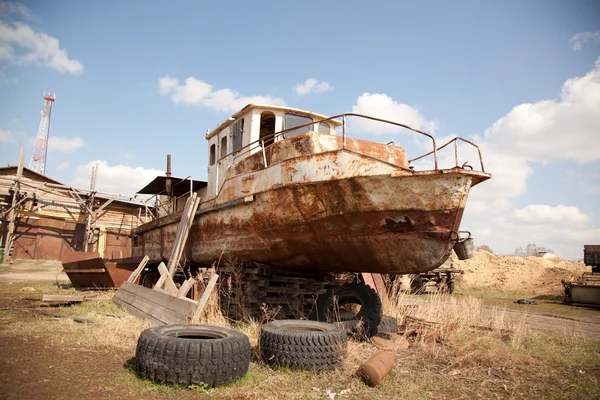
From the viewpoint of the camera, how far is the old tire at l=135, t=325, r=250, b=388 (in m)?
3.31

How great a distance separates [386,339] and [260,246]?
248 centimetres

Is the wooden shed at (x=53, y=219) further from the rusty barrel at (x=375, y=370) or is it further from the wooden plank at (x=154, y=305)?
the rusty barrel at (x=375, y=370)

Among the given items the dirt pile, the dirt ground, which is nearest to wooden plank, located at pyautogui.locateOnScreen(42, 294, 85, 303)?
the dirt ground

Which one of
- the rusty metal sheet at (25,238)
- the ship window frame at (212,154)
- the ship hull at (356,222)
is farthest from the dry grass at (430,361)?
the rusty metal sheet at (25,238)

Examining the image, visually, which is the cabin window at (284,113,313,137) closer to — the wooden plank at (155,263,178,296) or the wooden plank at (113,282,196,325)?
the wooden plank at (155,263,178,296)

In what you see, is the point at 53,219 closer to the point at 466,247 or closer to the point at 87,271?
the point at 87,271

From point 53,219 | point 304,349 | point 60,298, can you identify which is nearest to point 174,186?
point 60,298

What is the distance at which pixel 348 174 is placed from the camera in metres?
5.24

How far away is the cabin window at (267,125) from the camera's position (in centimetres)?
771

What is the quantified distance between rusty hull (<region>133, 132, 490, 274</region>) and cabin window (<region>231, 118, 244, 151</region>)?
83 cm

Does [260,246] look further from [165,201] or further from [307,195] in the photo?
[165,201]

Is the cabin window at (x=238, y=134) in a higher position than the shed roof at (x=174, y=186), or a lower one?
higher

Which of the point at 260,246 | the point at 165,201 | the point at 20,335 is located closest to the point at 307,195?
the point at 260,246

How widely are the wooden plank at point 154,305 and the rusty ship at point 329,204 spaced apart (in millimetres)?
1541
